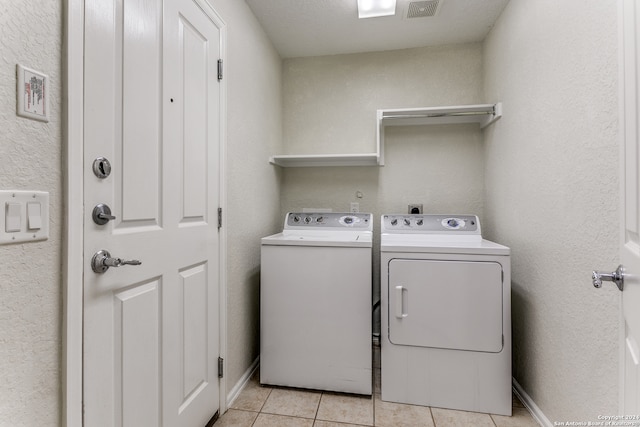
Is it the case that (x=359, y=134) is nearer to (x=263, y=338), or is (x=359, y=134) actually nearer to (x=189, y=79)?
(x=189, y=79)

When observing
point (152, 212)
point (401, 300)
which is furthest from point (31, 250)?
point (401, 300)

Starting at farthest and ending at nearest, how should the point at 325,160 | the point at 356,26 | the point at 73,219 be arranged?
the point at 325,160 → the point at 356,26 → the point at 73,219

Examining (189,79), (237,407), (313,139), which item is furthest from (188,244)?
(313,139)

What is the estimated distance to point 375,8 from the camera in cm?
201

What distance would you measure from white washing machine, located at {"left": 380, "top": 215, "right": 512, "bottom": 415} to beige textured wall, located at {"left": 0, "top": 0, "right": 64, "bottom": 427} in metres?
1.44

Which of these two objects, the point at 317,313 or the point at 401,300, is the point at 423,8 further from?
the point at 317,313

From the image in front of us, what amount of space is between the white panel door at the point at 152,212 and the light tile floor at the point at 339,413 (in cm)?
23

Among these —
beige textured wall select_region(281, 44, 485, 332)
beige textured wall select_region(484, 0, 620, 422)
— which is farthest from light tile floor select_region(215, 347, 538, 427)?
beige textured wall select_region(281, 44, 485, 332)

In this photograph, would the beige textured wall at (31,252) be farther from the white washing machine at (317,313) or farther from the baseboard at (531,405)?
the baseboard at (531,405)

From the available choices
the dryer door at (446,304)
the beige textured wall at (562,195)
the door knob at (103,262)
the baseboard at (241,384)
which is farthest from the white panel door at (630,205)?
the baseboard at (241,384)

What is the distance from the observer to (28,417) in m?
0.74

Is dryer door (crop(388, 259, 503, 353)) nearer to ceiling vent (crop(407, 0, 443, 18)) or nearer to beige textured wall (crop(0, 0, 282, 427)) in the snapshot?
beige textured wall (crop(0, 0, 282, 427))

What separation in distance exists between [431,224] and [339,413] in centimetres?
134

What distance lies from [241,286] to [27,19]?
148cm
